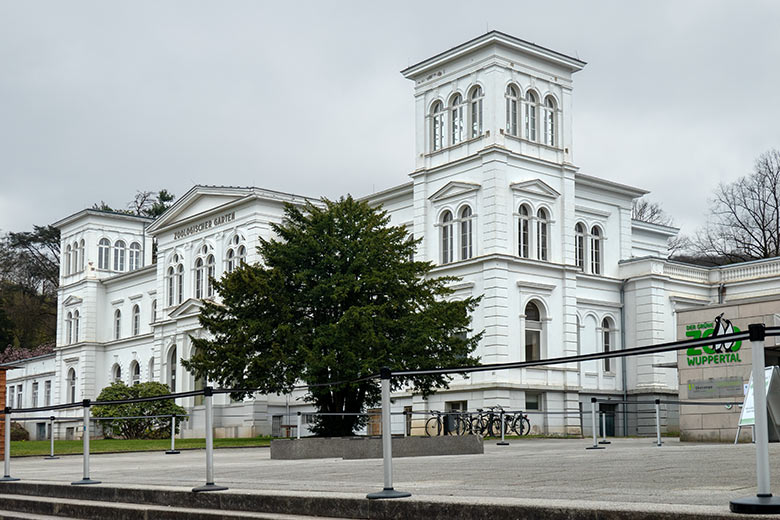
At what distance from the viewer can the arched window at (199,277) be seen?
185ft

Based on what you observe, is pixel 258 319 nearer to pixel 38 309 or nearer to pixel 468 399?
pixel 468 399

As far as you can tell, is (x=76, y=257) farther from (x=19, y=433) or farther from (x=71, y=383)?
(x=19, y=433)

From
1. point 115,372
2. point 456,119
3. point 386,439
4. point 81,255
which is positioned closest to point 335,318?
point 456,119

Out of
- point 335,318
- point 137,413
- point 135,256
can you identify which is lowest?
point 137,413

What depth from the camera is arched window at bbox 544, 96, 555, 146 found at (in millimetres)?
43781

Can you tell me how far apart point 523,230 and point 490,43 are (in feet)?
25.6

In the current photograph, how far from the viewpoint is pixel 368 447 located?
2039 centimetres

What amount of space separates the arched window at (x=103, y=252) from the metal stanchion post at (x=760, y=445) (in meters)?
67.0

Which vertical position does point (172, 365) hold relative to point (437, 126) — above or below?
below

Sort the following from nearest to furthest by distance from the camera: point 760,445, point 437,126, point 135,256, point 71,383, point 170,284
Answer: point 760,445, point 437,126, point 170,284, point 71,383, point 135,256

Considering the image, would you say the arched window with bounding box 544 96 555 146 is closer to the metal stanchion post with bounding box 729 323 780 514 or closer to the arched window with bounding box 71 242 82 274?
the metal stanchion post with bounding box 729 323 780 514

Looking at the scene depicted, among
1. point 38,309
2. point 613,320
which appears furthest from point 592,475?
point 38,309

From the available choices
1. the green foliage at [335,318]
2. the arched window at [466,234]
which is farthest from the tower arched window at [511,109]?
the green foliage at [335,318]

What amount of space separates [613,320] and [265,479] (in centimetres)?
3582
